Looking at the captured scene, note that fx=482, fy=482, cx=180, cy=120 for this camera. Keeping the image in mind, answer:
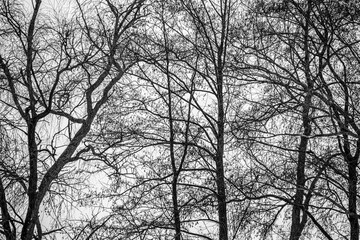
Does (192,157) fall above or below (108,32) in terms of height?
below

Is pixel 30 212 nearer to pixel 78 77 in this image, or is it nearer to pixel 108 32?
pixel 78 77

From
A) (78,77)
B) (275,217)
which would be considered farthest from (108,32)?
(275,217)

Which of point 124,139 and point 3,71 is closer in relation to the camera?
point 3,71

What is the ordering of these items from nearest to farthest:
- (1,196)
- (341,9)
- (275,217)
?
(341,9), (1,196), (275,217)

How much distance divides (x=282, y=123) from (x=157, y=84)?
305cm

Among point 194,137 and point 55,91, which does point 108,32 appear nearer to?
point 55,91

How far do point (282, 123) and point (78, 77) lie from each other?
471 centimetres

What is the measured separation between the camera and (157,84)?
451 inches

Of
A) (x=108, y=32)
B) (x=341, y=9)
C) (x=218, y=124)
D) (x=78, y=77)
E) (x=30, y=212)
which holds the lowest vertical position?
(x=30, y=212)

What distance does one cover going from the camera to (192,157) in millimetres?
11172

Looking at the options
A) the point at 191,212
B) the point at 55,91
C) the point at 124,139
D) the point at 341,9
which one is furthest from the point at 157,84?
the point at 341,9

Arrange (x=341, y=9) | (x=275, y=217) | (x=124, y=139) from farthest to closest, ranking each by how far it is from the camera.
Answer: (x=124, y=139)
(x=275, y=217)
(x=341, y=9)

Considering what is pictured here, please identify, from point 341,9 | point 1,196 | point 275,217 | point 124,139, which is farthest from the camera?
point 124,139

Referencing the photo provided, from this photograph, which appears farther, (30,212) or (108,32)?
(108,32)
